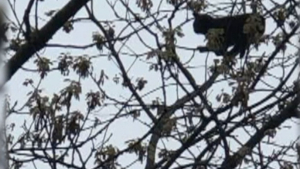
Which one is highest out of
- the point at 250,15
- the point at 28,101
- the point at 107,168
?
the point at 250,15

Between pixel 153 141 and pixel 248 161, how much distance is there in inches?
24.6

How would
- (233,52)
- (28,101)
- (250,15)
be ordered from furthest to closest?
(233,52), (250,15), (28,101)

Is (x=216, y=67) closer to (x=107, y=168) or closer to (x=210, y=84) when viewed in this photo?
(x=210, y=84)

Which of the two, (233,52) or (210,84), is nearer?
(210,84)

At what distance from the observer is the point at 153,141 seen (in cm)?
445

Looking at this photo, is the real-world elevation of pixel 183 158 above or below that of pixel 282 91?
below

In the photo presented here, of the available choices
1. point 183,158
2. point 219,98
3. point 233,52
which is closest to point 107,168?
point 183,158

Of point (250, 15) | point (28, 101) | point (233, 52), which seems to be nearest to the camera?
point (28, 101)

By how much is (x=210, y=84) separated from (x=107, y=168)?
81cm

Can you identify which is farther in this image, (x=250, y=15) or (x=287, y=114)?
(x=287, y=114)

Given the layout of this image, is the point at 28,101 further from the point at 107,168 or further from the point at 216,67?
the point at 216,67

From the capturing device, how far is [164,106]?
4340 mm

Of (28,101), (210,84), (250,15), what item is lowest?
(28,101)

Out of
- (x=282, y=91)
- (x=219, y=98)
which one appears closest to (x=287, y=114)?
(x=282, y=91)
